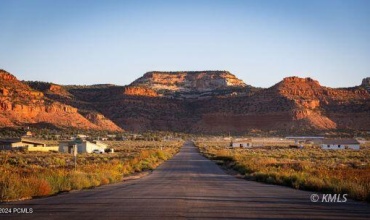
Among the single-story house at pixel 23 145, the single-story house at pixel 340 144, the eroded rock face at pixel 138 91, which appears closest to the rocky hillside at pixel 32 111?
the eroded rock face at pixel 138 91

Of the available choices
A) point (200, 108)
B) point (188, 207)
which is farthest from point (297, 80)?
point (188, 207)

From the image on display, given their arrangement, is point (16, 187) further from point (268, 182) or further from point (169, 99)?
point (169, 99)

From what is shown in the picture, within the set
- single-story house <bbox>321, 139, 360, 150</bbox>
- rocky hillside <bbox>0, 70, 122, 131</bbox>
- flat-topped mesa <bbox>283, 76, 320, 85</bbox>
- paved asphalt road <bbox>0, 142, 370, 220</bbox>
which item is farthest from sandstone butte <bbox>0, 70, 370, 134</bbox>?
paved asphalt road <bbox>0, 142, 370, 220</bbox>

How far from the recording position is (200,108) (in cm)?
17938

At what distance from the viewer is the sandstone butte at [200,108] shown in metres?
137

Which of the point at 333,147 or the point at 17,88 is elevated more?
the point at 17,88

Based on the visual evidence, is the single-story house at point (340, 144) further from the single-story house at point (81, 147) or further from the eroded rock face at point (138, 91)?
the eroded rock face at point (138, 91)

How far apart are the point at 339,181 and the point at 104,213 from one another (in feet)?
35.8

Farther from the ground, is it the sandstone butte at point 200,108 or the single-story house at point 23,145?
the sandstone butte at point 200,108

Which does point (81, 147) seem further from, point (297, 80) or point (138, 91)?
point (297, 80)

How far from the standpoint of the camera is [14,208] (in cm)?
1246

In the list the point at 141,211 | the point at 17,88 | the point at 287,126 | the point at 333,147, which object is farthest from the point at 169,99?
the point at 141,211

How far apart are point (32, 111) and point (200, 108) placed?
7154cm

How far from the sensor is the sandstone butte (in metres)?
137
